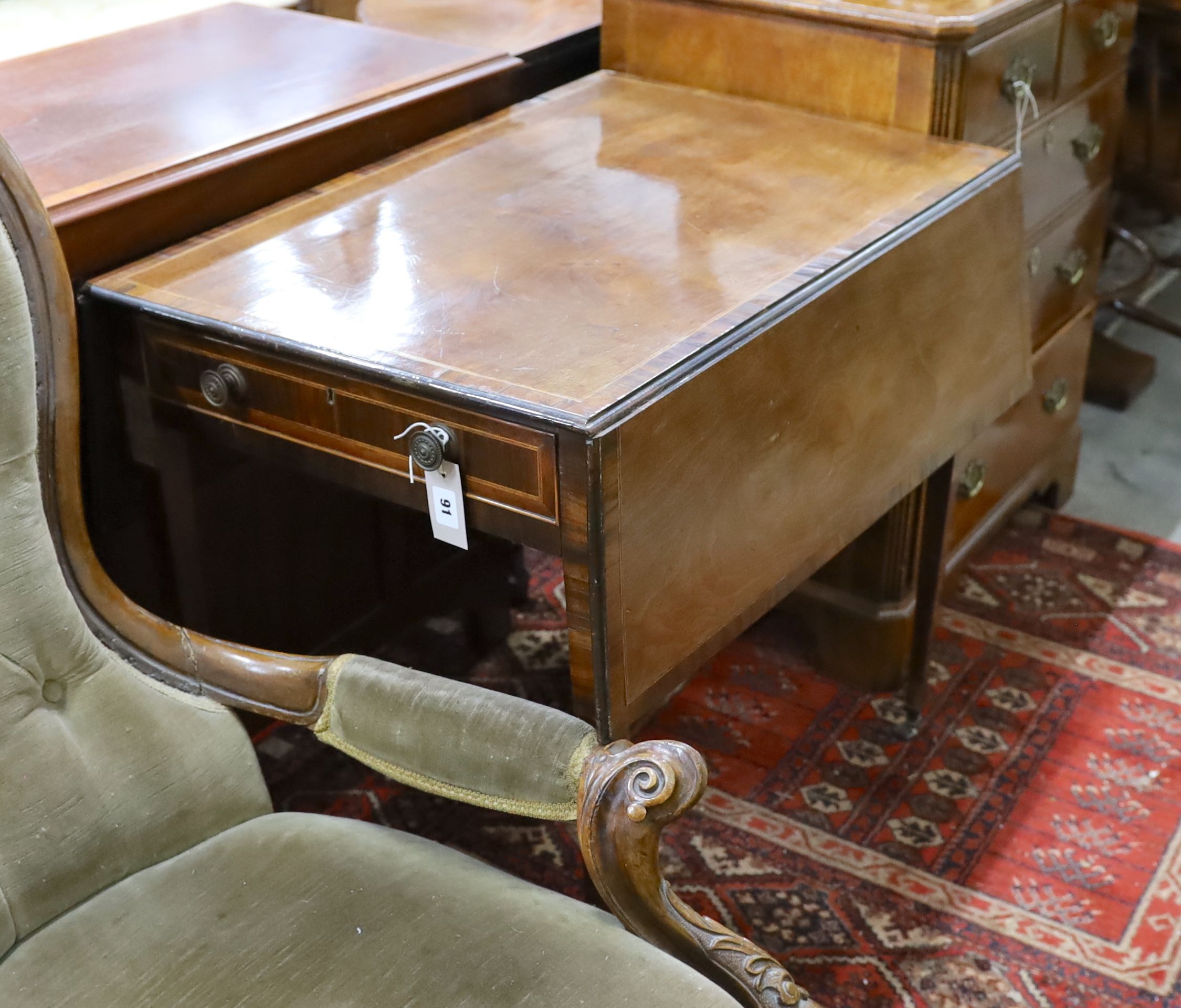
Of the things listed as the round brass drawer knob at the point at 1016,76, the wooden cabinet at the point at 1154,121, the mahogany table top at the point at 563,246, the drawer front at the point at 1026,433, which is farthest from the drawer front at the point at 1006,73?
the wooden cabinet at the point at 1154,121

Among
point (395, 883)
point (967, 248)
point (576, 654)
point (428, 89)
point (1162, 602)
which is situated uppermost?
point (428, 89)

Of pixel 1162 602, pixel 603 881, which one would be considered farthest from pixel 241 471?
pixel 1162 602

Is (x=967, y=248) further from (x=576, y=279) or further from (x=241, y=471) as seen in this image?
(x=241, y=471)

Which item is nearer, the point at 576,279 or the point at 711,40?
the point at 576,279

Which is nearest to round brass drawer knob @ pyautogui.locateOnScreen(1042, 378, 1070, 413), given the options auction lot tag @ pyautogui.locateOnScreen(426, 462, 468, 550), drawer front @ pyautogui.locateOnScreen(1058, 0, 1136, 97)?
drawer front @ pyautogui.locateOnScreen(1058, 0, 1136, 97)

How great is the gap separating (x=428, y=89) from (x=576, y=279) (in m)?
0.52

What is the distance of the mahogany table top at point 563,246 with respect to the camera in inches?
51.4

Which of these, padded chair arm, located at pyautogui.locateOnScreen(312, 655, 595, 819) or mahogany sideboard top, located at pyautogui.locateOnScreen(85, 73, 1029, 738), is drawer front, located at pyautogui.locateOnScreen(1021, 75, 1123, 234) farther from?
padded chair arm, located at pyautogui.locateOnScreen(312, 655, 595, 819)

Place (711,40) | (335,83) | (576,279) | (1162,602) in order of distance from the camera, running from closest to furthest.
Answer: (576,279)
(335,83)
(711,40)
(1162,602)

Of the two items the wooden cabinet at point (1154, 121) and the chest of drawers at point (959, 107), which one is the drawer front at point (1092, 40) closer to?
the chest of drawers at point (959, 107)

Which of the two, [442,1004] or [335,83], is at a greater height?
[335,83]

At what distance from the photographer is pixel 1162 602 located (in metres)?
2.42

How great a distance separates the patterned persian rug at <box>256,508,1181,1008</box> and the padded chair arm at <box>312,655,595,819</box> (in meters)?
0.39

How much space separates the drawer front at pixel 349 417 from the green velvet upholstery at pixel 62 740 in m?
0.23
